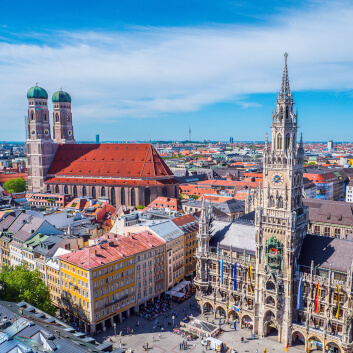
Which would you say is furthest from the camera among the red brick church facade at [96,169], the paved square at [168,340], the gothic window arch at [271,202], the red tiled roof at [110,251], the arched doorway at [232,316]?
the red brick church facade at [96,169]

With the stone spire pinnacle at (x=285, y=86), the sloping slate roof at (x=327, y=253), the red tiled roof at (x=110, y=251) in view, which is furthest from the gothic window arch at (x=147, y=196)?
the stone spire pinnacle at (x=285, y=86)

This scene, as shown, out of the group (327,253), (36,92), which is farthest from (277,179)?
(36,92)

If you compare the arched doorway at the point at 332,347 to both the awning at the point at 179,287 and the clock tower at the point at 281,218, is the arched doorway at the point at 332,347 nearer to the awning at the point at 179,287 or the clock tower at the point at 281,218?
the clock tower at the point at 281,218

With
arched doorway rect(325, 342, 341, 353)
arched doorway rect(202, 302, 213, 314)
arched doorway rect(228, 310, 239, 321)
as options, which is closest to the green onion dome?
arched doorway rect(202, 302, 213, 314)

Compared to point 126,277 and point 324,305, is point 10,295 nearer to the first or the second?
point 126,277

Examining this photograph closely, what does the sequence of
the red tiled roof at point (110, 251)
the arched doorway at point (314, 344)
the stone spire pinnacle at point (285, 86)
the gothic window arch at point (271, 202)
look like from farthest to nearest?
the red tiled roof at point (110, 251) → the gothic window arch at point (271, 202) → the stone spire pinnacle at point (285, 86) → the arched doorway at point (314, 344)

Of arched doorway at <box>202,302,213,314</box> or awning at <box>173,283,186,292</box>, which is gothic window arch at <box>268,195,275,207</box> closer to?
arched doorway at <box>202,302,213,314</box>

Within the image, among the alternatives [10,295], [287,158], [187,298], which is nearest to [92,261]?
[10,295]
